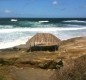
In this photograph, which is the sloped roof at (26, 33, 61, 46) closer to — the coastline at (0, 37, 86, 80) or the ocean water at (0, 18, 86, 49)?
the coastline at (0, 37, 86, 80)

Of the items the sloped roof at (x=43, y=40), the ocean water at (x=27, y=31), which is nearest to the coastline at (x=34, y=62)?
the sloped roof at (x=43, y=40)

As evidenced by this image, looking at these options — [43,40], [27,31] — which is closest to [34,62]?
[43,40]

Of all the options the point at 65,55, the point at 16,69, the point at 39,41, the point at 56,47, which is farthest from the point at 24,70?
the point at 39,41

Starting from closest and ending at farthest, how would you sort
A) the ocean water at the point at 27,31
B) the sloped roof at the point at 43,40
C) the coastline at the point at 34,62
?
the coastline at the point at 34,62
the sloped roof at the point at 43,40
the ocean water at the point at 27,31

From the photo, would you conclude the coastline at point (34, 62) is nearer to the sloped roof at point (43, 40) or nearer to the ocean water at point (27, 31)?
the sloped roof at point (43, 40)

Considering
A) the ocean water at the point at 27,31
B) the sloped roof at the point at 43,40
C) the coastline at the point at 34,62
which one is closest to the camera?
the coastline at the point at 34,62

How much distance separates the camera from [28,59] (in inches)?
379

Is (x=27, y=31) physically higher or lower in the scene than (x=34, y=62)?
lower

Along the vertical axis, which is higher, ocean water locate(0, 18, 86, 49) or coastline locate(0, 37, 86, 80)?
coastline locate(0, 37, 86, 80)

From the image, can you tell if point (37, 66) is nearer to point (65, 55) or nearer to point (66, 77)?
point (65, 55)

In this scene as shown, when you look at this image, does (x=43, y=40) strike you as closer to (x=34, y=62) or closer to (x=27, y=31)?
(x=34, y=62)

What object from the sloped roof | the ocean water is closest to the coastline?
the sloped roof

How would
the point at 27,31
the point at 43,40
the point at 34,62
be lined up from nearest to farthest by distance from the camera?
the point at 34,62, the point at 43,40, the point at 27,31

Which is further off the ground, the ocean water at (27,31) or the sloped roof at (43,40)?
the sloped roof at (43,40)
